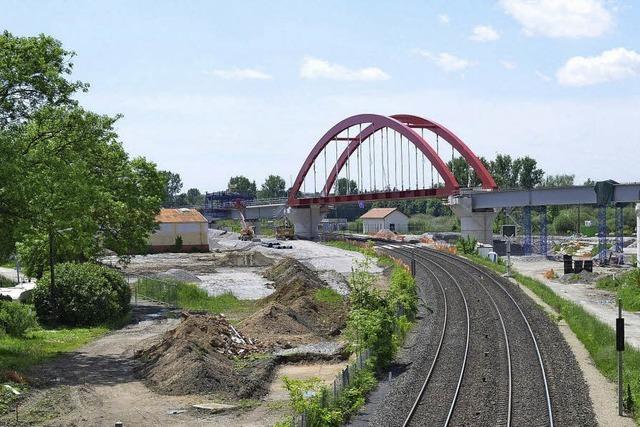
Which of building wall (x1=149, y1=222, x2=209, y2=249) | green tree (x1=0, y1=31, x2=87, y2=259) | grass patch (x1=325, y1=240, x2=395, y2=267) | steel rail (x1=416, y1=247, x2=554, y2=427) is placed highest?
green tree (x1=0, y1=31, x2=87, y2=259)

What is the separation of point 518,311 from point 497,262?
1228 inches

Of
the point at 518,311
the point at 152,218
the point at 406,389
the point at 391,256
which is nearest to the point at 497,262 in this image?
the point at 391,256

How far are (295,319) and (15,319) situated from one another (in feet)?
41.1

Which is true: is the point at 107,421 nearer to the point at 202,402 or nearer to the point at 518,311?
the point at 202,402

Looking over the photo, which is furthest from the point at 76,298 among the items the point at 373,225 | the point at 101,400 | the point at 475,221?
the point at 373,225

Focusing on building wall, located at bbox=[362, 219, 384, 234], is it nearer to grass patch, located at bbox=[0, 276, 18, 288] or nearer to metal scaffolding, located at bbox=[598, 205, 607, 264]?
metal scaffolding, located at bbox=[598, 205, 607, 264]

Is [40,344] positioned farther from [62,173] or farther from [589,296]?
[589,296]

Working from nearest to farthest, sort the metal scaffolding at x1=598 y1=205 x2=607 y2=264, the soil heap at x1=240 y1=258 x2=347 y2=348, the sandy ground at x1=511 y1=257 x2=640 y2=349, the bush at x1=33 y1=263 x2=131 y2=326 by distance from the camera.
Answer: the soil heap at x1=240 y1=258 x2=347 y2=348 < the sandy ground at x1=511 y1=257 x2=640 y2=349 < the bush at x1=33 y1=263 x2=131 y2=326 < the metal scaffolding at x1=598 y1=205 x2=607 y2=264

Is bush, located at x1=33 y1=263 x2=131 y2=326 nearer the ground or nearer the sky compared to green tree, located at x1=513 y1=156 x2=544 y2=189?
nearer the ground

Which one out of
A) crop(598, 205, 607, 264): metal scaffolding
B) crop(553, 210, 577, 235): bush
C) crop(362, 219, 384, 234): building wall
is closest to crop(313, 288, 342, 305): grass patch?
crop(598, 205, 607, 264): metal scaffolding

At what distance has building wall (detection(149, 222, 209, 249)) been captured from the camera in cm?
9538

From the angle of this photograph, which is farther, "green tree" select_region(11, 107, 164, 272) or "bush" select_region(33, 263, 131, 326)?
"bush" select_region(33, 263, 131, 326)

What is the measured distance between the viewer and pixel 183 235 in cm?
9712

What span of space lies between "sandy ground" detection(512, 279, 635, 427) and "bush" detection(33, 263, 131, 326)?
22397 mm
